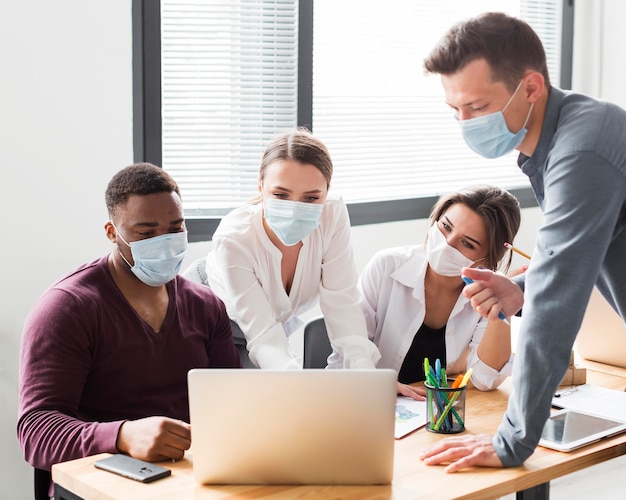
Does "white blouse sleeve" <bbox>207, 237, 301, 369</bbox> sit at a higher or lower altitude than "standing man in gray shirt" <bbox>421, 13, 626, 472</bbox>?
lower

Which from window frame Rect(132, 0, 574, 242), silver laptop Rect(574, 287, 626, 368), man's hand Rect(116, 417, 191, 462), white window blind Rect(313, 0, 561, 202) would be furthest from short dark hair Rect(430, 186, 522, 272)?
white window blind Rect(313, 0, 561, 202)

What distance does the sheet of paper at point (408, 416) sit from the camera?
1806mm

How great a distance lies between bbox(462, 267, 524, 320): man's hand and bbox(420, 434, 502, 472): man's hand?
0.26m

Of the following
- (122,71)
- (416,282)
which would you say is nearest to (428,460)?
(416,282)

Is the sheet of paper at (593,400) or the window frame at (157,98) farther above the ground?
the window frame at (157,98)

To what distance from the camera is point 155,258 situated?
6.41 ft

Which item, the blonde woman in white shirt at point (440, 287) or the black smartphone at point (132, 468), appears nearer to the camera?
the black smartphone at point (132, 468)

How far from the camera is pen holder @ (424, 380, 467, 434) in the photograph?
Result: 1778 mm

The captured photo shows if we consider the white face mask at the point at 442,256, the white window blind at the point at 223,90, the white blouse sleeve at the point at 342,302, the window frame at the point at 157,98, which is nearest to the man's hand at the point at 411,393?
the white blouse sleeve at the point at 342,302

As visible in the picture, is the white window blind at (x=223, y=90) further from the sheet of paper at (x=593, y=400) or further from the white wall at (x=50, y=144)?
the sheet of paper at (x=593, y=400)

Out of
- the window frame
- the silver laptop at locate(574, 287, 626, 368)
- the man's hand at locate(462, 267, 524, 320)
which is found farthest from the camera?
the window frame

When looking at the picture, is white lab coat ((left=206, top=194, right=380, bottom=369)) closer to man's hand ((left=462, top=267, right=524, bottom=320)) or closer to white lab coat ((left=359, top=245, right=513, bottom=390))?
white lab coat ((left=359, top=245, right=513, bottom=390))

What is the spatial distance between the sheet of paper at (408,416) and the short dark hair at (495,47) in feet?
2.49

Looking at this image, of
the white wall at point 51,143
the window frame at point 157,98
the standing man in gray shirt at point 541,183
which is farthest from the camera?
the window frame at point 157,98
